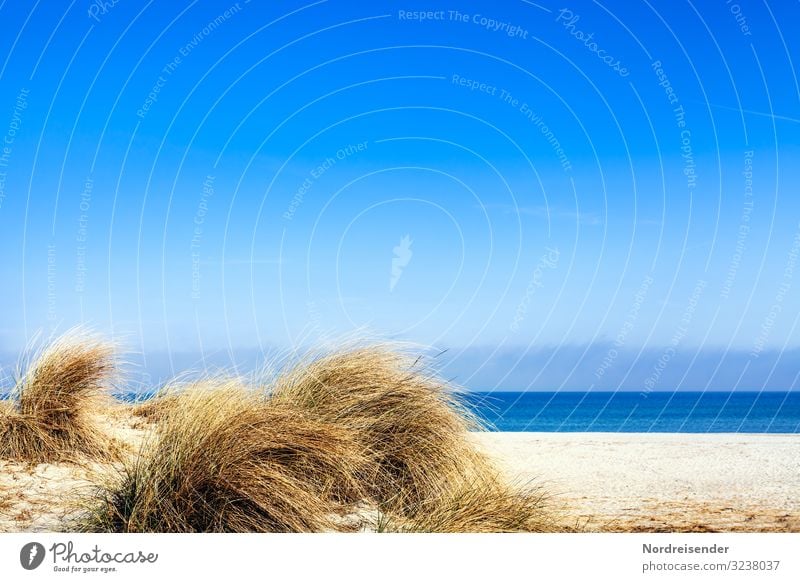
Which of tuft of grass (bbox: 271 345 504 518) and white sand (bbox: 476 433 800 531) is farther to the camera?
white sand (bbox: 476 433 800 531)

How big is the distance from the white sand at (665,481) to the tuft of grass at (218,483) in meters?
2.59

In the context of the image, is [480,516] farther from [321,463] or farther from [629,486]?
[629,486]

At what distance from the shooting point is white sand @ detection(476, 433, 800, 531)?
774 cm

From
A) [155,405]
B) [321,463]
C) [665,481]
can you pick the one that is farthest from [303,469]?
[665,481]

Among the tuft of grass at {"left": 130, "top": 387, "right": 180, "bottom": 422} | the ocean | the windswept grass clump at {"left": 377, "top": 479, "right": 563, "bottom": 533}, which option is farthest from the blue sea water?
the windswept grass clump at {"left": 377, "top": 479, "right": 563, "bottom": 533}
